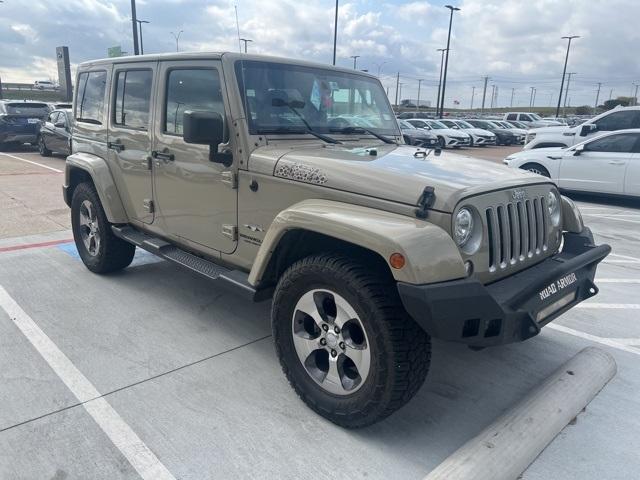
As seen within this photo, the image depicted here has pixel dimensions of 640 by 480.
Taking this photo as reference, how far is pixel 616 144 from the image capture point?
9914mm

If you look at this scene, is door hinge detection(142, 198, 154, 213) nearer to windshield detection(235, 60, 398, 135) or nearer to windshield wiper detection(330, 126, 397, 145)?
windshield detection(235, 60, 398, 135)

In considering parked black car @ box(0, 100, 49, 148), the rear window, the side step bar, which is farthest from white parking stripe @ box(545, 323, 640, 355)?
the rear window

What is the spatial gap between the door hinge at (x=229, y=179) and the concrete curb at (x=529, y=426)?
80.8 inches

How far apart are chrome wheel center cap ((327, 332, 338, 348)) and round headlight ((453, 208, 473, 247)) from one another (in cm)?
81

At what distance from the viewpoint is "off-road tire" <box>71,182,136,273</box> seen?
4.78 metres

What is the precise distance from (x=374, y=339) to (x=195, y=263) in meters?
1.78

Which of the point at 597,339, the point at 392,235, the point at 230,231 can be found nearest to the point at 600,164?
the point at 597,339

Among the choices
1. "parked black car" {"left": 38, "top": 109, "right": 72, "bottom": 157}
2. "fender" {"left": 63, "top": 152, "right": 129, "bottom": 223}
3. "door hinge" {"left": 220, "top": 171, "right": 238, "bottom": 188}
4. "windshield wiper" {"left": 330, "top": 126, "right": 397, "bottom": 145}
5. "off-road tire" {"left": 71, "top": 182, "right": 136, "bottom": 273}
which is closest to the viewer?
"door hinge" {"left": 220, "top": 171, "right": 238, "bottom": 188}

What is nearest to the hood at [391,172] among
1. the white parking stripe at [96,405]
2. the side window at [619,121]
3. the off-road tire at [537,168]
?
the white parking stripe at [96,405]

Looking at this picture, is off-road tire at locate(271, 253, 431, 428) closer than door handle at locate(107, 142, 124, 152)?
Yes

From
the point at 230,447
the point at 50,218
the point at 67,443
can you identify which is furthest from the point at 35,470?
the point at 50,218

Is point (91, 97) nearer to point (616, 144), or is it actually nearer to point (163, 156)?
point (163, 156)

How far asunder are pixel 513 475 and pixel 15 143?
1855 cm

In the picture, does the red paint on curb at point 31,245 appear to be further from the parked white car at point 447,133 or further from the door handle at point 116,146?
the parked white car at point 447,133
